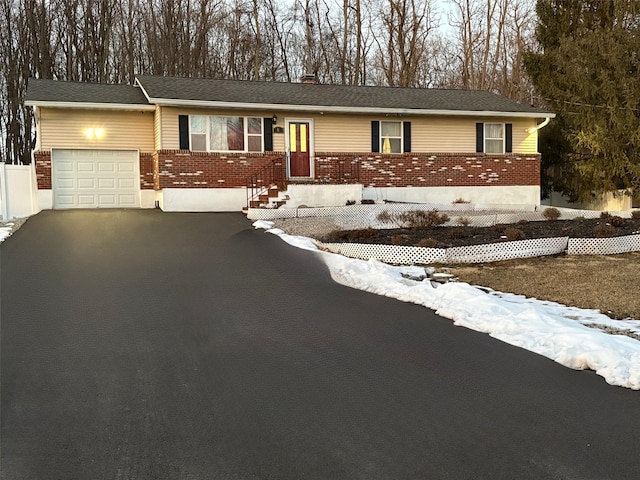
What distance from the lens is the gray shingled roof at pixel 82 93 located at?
17719 millimetres

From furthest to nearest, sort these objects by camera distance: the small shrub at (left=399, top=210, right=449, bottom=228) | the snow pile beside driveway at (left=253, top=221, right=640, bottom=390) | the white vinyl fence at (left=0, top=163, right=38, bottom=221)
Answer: the white vinyl fence at (left=0, top=163, right=38, bottom=221) → the small shrub at (left=399, top=210, right=449, bottom=228) → the snow pile beside driveway at (left=253, top=221, right=640, bottom=390)

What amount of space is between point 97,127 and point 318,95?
7.04m

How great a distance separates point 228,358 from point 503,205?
16.2 m

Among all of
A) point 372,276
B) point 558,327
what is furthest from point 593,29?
point 558,327

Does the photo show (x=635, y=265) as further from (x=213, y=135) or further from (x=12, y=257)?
(x=213, y=135)

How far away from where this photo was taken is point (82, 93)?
61.2 feet

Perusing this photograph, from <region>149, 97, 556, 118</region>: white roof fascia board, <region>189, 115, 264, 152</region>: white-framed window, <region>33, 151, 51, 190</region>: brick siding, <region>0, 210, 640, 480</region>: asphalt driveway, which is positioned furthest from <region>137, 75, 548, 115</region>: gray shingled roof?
<region>0, 210, 640, 480</region>: asphalt driveway

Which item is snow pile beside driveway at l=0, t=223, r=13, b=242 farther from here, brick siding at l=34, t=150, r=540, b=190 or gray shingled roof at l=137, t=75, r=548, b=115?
gray shingled roof at l=137, t=75, r=548, b=115

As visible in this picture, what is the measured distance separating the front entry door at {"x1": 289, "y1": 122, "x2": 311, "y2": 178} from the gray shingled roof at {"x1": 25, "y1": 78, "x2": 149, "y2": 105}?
447cm

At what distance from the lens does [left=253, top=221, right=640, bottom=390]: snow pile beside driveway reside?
16.0 feet

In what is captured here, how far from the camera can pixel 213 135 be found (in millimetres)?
18312

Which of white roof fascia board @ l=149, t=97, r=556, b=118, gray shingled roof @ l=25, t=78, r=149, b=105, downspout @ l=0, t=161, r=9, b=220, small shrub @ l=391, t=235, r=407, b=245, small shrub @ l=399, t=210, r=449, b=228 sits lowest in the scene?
small shrub @ l=391, t=235, r=407, b=245

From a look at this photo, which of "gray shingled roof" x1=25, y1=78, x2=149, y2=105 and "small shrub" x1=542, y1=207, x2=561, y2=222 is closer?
"small shrub" x1=542, y1=207, x2=561, y2=222

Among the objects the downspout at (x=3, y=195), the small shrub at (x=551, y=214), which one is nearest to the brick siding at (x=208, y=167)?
the downspout at (x=3, y=195)
